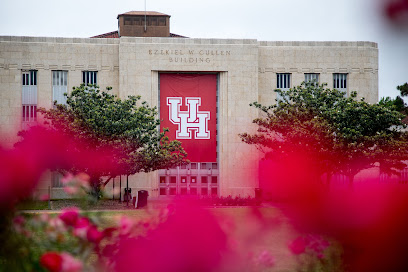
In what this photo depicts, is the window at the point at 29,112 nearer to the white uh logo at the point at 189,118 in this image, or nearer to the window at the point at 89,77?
the window at the point at 89,77

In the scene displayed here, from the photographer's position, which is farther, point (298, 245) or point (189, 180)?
point (189, 180)

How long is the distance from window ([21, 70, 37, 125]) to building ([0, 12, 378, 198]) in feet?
0.24

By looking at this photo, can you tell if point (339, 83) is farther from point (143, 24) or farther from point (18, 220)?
point (18, 220)

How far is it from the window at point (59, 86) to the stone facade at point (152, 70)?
0.39 metres

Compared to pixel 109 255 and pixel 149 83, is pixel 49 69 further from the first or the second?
pixel 109 255

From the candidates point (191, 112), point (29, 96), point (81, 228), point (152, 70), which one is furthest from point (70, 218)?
point (29, 96)

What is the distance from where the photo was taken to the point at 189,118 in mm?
45688

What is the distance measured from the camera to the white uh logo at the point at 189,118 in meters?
45.6

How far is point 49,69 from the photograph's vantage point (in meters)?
45.2

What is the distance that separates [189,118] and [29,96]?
11.9 m

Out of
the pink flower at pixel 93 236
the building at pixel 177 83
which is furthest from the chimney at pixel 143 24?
the pink flower at pixel 93 236

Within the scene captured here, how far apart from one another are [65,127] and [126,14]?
84.7ft

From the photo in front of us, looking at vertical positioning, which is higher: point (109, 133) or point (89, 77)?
point (89, 77)

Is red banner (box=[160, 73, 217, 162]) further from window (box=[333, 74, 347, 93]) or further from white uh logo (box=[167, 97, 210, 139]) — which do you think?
window (box=[333, 74, 347, 93])
